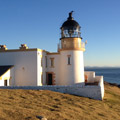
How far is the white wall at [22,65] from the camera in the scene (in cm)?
2294

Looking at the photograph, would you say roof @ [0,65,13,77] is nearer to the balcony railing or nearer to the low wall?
the low wall

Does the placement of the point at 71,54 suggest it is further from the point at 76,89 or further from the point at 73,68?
the point at 76,89

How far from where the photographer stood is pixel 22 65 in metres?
23.5

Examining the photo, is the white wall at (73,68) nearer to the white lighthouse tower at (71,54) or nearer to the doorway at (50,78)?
the white lighthouse tower at (71,54)

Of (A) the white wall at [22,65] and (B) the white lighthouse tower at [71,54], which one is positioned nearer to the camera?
(A) the white wall at [22,65]

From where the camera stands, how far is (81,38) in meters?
24.8

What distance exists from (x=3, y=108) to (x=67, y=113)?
472cm

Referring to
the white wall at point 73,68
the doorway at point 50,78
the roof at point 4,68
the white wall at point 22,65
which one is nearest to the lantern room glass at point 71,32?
the white wall at point 73,68

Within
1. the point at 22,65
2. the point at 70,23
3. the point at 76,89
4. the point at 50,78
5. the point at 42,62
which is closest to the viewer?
the point at 76,89

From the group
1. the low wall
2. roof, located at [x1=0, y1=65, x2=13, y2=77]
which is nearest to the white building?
roof, located at [x1=0, y1=65, x2=13, y2=77]

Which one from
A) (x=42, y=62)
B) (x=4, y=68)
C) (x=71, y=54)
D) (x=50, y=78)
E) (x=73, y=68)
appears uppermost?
(x=71, y=54)

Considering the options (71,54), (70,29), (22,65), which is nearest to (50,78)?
(22,65)

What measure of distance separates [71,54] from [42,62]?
15.3 ft

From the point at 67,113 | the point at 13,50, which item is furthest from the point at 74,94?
the point at 13,50
